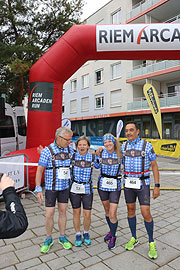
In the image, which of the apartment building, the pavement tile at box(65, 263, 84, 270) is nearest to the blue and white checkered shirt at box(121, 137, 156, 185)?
the pavement tile at box(65, 263, 84, 270)

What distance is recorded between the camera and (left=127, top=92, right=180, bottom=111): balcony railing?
17947 mm

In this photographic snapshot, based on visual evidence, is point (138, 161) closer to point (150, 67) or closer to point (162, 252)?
point (162, 252)

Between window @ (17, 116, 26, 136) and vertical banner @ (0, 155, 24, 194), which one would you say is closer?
vertical banner @ (0, 155, 24, 194)

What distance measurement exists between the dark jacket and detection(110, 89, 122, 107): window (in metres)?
22.6

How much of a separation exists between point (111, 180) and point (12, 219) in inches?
81.2

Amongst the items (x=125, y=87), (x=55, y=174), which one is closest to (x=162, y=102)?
(x=125, y=87)

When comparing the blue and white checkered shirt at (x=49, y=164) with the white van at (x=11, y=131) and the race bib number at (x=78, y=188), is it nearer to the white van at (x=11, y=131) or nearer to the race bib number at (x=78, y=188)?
the race bib number at (x=78, y=188)

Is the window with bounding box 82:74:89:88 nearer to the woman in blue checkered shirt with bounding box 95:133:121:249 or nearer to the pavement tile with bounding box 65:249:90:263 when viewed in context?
the woman in blue checkered shirt with bounding box 95:133:121:249

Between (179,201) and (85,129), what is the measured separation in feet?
75.1

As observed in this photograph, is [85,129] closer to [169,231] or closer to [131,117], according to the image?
[131,117]

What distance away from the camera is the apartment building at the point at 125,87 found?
18.8m

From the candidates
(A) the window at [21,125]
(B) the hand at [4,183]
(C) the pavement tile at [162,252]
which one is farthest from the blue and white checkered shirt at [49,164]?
(A) the window at [21,125]

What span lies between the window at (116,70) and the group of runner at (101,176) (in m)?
21.5

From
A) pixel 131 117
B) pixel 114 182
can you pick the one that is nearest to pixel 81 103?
pixel 131 117
